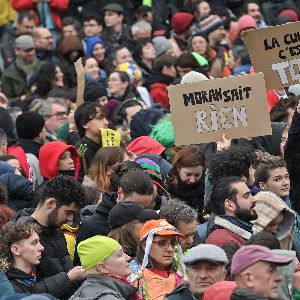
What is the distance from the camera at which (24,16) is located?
21.4 m

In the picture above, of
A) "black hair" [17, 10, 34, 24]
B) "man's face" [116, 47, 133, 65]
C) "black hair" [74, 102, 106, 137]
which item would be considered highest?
"black hair" [74, 102, 106, 137]

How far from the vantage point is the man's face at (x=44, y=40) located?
67.2ft

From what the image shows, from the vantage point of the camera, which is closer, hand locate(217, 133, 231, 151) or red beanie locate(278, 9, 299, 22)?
hand locate(217, 133, 231, 151)

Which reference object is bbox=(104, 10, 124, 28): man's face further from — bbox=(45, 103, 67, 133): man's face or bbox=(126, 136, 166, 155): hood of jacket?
bbox=(126, 136, 166, 155): hood of jacket

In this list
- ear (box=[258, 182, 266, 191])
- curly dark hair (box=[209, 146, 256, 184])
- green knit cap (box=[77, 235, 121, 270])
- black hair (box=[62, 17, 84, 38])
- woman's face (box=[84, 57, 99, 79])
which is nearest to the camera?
green knit cap (box=[77, 235, 121, 270])

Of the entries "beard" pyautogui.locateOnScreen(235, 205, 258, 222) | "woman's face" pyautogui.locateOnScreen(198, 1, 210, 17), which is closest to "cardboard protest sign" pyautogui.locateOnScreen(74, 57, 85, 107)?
"beard" pyautogui.locateOnScreen(235, 205, 258, 222)

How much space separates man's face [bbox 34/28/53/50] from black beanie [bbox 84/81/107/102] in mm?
3448

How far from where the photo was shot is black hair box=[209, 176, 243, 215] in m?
11.2

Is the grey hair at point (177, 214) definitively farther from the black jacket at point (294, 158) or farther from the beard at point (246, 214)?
the black jacket at point (294, 158)

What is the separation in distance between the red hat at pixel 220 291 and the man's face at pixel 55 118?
690 cm

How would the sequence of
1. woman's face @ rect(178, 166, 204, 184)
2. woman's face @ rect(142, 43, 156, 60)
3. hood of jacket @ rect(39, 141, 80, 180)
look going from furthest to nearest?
woman's face @ rect(142, 43, 156, 60), hood of jacket @ rect(39, 141, 80, 180), woman's face @ rect(178, 166, 204, 184)

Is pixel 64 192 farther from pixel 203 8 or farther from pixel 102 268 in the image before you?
pixel 203 8

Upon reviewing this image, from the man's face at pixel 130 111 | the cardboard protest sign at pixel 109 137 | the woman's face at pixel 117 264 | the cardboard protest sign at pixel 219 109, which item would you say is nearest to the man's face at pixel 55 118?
the man's face at pixel 130 111

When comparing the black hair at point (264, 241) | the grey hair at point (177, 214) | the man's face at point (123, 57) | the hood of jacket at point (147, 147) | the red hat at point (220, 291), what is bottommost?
the man's face at point (123, 57)
